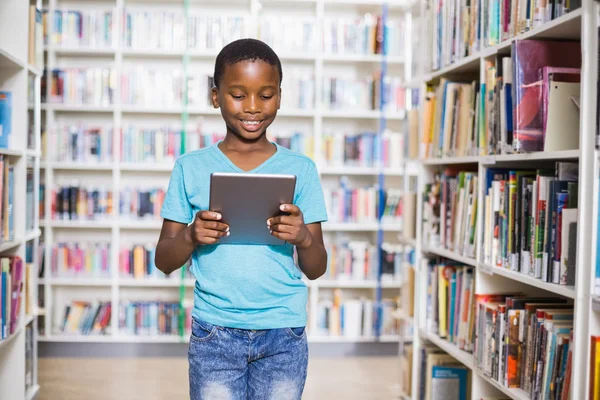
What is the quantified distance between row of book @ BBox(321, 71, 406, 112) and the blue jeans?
10.3ft

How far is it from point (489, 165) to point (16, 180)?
76.0 inches

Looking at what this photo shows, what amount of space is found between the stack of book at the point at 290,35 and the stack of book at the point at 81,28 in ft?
3.14

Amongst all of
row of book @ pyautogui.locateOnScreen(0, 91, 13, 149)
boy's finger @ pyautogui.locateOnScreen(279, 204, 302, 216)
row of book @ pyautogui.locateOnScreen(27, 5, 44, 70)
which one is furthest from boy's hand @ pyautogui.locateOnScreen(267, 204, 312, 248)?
row of book @ pyautogui.locateOnScreen(27, 5, 44, 70)

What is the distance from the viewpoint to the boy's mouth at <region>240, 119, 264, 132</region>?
146 cm

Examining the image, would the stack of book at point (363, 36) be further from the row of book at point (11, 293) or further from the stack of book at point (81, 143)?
the row of book at point (11, 293)

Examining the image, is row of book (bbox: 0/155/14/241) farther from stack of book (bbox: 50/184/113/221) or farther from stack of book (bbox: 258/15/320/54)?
stack of book (bbox: 258/15/320/54)

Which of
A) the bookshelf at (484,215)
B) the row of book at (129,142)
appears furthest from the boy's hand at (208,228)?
the row of book at (129,142)

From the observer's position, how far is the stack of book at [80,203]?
428 centimetres

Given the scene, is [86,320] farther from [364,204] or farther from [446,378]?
[446,378]

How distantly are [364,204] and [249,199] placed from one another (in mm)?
3160

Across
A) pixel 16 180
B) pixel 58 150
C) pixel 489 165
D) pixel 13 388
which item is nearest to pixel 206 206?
pixel 489 165

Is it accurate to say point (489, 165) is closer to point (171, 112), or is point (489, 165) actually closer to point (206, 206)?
point (206, 206)

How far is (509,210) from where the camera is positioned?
2.14 metres

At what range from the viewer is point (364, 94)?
14.8 ft
